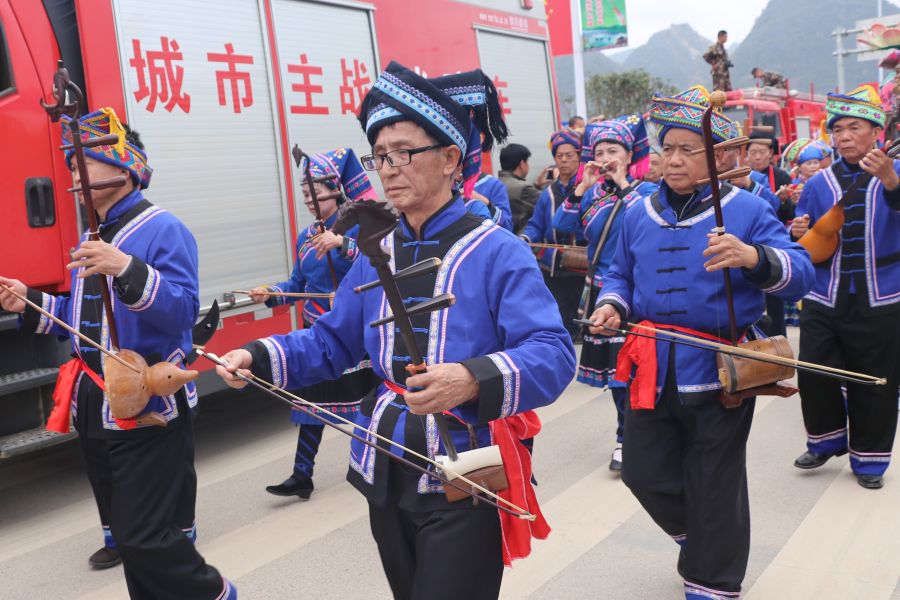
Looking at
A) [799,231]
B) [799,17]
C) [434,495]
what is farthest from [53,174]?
[799,17]

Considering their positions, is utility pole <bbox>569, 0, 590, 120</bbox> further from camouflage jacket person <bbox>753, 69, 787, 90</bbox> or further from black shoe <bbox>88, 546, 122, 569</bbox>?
black shoe <bbox>88, 546, 122, 569</bbox>

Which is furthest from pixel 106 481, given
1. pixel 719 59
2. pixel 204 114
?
pixel 719 59

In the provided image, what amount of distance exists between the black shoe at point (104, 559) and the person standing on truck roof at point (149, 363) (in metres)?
0.65

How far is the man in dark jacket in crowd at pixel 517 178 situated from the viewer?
8.02 m

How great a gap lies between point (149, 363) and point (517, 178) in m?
5.57

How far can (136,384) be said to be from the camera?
273 cm

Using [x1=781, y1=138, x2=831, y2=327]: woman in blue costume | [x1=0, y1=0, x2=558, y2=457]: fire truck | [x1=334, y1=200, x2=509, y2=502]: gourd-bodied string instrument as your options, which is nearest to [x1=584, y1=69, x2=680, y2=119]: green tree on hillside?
[x1=781, y1=138, x2=831, y2=327]: woman in blue costume

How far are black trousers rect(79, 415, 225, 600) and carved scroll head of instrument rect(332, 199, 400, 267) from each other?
1.83 meters

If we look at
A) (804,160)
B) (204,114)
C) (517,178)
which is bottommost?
(804,160)

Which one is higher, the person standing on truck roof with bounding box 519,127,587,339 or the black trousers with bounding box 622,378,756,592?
the person standing on truck roof with bounding box 519,127,587,339

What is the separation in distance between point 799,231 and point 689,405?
7.24 feet

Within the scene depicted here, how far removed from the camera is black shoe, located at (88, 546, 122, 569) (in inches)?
149

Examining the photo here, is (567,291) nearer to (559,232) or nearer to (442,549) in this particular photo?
(559,232)

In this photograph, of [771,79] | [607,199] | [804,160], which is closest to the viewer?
[607,199]
